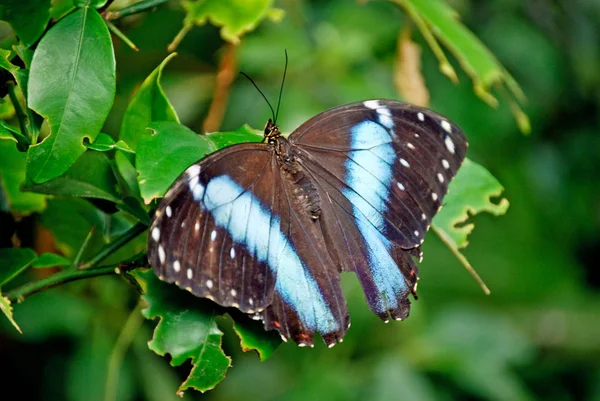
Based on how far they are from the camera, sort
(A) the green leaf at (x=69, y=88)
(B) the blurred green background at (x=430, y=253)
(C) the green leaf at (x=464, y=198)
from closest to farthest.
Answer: (A) the green leaf at (x=69, y=88)
(C) the green leaf at (x=464, y=198)
(B) the blurred green background at (x=430, y=253)

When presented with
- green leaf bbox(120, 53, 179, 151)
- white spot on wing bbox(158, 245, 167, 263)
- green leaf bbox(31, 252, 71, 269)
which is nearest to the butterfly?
white spot on wing bbox(158, 245, 167, 263)

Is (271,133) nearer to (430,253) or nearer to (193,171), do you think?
(193,171)

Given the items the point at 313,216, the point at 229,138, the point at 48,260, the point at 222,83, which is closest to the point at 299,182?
the point at 313,216

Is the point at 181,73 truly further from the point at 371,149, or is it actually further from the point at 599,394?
the point at 599,394

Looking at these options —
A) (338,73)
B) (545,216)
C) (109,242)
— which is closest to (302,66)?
(338,73)

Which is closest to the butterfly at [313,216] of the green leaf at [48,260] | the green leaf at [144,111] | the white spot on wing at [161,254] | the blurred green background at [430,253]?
the white spot on wing at [161,254]

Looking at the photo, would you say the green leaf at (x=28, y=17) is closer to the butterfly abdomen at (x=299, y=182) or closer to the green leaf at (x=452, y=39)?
the butterfly abdomen at (x=299, y=182)
